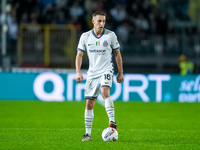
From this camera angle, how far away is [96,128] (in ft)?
28.3

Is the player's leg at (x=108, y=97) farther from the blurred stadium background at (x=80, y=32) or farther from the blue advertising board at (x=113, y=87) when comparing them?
the blurred stadium background at (x=80, y=32)

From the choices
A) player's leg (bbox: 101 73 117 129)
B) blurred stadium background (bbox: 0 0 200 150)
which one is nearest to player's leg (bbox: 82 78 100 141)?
player's leg (bbox: 101 73 117 129)

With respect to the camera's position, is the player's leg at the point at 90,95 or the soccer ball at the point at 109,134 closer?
the soccer ball at the point at 109,134

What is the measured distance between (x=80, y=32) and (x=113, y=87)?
338 centimetres

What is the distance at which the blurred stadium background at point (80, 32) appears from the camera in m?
17.9

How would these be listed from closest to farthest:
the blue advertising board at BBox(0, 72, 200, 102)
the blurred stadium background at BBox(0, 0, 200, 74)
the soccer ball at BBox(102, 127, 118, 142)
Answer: the soccer ball at BBox(102, 127, 118, 142) < the blue advertising board at BBox(0, 72, 200, 102) < the blurred stadium background at BBox(0, 0, 200, 74)

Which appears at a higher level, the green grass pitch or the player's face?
the player's face

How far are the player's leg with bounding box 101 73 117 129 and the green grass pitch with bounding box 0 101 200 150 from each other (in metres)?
0.37

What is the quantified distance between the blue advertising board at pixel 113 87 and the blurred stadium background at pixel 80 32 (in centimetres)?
98

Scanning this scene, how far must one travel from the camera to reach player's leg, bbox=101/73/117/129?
21.8ft

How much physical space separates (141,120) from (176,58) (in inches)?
374

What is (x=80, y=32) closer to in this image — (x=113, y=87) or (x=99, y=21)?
(x=113, y=87)

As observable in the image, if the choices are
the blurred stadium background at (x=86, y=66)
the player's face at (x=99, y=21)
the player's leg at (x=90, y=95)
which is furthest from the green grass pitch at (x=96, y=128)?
the player's face at (x=99, y=21)

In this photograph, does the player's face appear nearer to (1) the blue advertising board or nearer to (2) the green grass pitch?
(2) the green grass pitch
